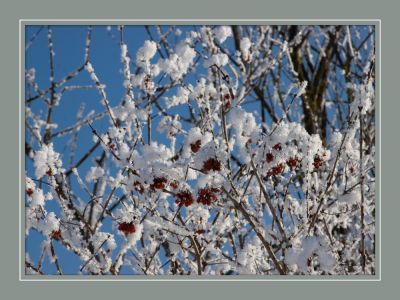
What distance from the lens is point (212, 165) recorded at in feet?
5.58

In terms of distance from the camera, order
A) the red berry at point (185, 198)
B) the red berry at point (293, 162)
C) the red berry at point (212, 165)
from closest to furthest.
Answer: the red berry at point (212, 165)
the red berry at point (185, 198)
the red berry at point (293, 162)

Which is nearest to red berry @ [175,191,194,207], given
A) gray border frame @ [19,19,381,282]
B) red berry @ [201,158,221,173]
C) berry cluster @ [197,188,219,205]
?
berry cluster @ [197,188,219,205]

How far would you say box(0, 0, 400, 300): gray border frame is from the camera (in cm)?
215

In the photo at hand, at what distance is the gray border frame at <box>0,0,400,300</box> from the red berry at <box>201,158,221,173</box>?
67 centimetres

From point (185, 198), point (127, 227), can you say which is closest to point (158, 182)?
point (185, 198)

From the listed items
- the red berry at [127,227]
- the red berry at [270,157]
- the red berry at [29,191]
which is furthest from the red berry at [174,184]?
the red berry at [29,191]

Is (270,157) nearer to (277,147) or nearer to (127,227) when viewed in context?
(277,147)

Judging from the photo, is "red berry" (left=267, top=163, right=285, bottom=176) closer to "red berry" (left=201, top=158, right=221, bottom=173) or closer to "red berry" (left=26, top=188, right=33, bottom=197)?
"red berry" (left=201, top=158, right=221, bottom=173)
